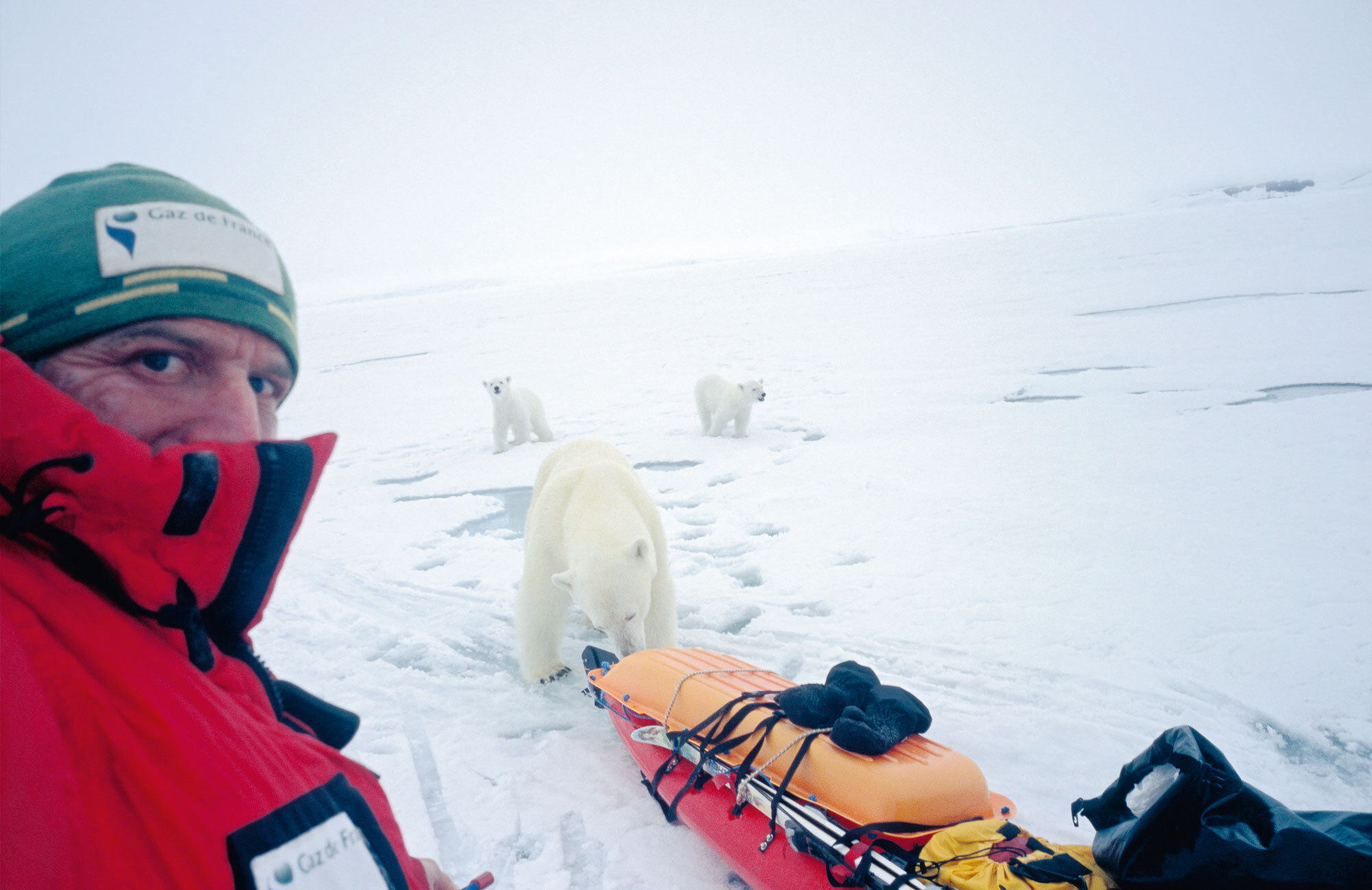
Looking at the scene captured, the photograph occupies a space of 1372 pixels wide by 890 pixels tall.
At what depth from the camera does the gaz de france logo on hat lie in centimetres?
77

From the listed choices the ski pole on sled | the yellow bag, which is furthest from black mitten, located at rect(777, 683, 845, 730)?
the yellow bag

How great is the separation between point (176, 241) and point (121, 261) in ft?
0.23

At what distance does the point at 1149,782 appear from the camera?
139cm

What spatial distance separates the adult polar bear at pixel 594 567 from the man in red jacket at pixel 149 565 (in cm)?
159

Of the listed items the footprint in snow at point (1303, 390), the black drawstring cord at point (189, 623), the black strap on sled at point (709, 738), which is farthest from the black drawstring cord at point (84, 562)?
the footprint in snow at point (1303, 390)

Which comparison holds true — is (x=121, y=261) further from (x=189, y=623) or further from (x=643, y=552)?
(x=643, y=552)

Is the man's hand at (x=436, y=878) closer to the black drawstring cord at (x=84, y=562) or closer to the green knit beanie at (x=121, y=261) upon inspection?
the black drawstring cord at (x=84, y=562)

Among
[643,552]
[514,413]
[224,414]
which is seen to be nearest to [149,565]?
[224,414]

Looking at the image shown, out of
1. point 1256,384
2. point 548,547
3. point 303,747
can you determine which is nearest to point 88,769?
point 303,747

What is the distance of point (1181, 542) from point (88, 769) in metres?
4.51

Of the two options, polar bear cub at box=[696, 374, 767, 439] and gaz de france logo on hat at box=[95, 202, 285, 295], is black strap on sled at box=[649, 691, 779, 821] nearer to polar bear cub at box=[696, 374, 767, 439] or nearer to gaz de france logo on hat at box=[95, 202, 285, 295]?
gaz de france logo on hat at box=[95, 202, 285, 295]

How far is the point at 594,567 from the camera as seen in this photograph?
248cm

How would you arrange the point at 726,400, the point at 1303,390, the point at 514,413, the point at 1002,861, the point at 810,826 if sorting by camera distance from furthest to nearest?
1. the point at 514,413
2. the point at 726,400
3. the point at 1303,390
4. the point at 810,826
5. the point at 1002,861

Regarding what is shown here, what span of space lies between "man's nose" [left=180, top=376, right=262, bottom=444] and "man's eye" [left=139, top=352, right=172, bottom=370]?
5 cm
